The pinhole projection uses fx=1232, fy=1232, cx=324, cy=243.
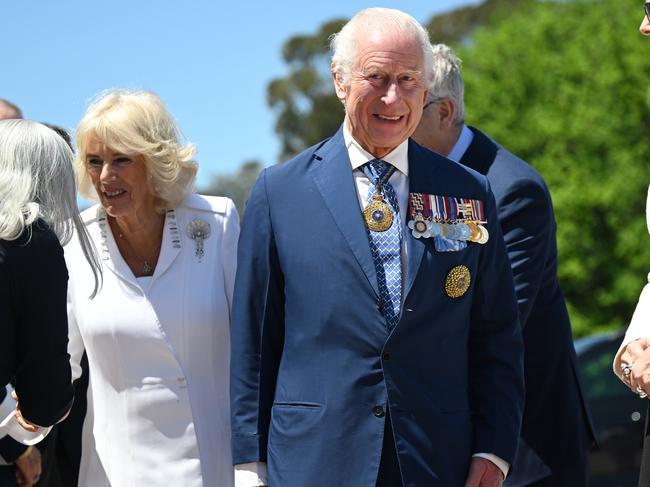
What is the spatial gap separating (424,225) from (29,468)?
6.48 ft

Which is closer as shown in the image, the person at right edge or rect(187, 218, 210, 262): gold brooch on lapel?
the person at right edge

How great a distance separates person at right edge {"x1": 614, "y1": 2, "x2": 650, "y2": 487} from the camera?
3756mm

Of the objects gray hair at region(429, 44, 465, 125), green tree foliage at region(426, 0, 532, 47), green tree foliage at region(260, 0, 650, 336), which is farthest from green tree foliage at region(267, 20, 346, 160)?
→ gray hair at region(429, 44, 465, 125)

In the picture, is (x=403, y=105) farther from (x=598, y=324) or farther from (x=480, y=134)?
(x=598, y=324)

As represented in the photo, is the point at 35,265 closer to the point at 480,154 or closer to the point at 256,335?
the point at 256,335

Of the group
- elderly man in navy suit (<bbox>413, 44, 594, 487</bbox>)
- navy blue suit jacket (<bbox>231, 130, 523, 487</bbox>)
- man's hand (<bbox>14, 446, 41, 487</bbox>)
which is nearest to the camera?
navy blue suit jacket (<bbox>231, 130, 523, 487</bbox>)

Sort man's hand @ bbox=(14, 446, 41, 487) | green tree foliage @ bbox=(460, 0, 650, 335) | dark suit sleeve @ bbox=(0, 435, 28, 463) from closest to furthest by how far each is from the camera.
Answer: dark suit sleeve @ bbox=(0, 435, 28, 463) < man's hand @ bbox=(14, 446, 41, 487) < green tree foliage @ bbox=(460, 0, 650, 335)

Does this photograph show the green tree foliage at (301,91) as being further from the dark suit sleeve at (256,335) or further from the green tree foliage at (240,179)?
the dark suit sleeve at (256,335)

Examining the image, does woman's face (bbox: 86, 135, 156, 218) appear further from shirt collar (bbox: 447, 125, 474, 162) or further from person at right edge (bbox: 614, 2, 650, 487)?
person at right edge (bbox: 614, 2, 650, 487)

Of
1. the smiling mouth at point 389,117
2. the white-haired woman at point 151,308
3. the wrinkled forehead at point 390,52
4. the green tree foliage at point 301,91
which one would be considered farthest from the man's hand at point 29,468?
the green tree foliage at point 301,91

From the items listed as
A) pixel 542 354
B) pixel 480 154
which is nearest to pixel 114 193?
pixel 480 154

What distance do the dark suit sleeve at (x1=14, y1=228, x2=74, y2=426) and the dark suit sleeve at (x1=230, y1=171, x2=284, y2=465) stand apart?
56 centimetres

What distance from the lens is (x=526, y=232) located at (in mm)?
4902

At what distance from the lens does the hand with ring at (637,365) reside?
147 inches
